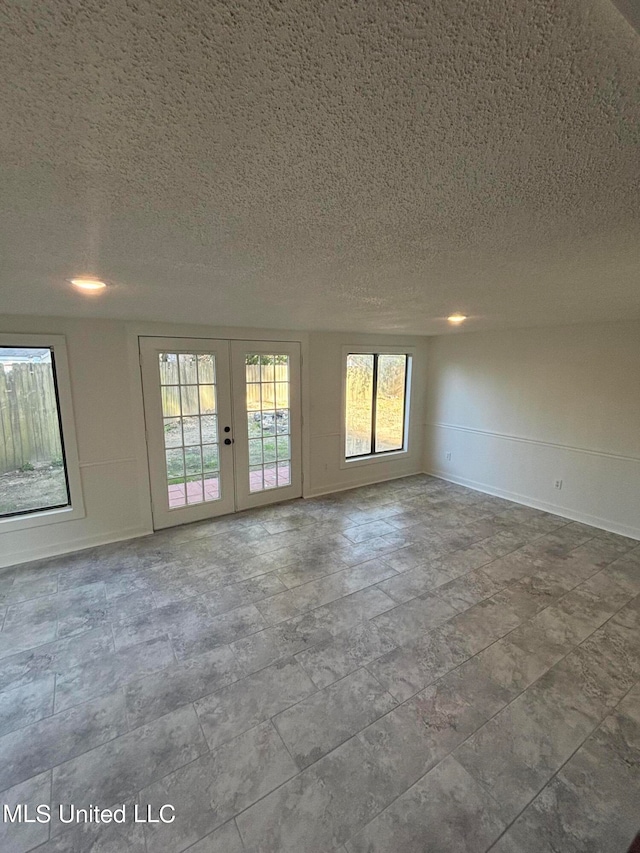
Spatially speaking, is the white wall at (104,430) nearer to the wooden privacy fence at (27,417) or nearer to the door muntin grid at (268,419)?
the wooden privacy fence at (27,417)

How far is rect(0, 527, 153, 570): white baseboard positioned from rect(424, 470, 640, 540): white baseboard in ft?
14.0

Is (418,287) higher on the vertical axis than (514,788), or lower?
higher

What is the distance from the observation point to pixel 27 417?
11.0 feet

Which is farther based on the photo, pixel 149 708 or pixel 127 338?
pixel 127 338

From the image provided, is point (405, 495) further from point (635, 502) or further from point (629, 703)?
point (629, 703)

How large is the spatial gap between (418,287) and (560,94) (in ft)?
5.21

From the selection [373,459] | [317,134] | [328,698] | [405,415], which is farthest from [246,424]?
[317,134]

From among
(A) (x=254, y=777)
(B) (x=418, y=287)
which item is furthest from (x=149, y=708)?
(B) (x=418, y=287)

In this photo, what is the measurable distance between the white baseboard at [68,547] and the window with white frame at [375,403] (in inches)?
114

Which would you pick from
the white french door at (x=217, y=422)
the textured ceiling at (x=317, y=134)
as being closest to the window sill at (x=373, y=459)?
the white french door at (x=217, y=422)

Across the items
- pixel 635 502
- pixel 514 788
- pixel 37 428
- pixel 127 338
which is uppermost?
pixel 127 338

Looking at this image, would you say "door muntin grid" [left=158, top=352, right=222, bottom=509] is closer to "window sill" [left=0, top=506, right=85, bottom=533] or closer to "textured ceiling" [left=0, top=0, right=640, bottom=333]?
"window sill" [left=0, top=506, right=85, bottom=533]

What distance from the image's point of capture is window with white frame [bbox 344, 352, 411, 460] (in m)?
5.38

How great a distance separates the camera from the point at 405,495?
5133 mm
